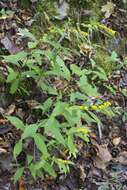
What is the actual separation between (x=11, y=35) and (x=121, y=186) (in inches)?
74.5

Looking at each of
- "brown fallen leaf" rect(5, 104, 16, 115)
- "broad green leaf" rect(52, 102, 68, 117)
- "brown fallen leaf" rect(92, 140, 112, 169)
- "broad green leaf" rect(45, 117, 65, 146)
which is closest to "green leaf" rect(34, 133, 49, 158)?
"broad green leaf" rect(45, 117, 65, 146)

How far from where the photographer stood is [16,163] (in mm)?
3729

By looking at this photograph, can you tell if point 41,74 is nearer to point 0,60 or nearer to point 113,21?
point 0,60

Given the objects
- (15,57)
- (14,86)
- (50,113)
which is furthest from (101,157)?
(15,57)

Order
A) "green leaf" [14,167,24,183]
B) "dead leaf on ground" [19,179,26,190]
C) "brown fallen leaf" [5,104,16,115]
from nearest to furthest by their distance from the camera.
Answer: "green leaf" [14,167,24,183]
"dead leaf on ground" [19,179,26,190]
"brown fallen leaf" [5,104,16,115]

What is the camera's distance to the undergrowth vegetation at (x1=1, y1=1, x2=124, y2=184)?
3.50 meters

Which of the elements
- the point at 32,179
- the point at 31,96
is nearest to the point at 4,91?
the point at 31,96

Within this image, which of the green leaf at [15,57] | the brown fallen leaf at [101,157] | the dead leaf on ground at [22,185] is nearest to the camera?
the dead leaf on ground at [22,185]

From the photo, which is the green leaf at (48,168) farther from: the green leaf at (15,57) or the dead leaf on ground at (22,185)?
the green leaf at (15,57)

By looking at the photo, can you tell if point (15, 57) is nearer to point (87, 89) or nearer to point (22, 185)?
point (87, 89)

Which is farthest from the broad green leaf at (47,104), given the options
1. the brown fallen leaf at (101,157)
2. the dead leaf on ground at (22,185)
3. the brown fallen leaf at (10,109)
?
the brown fallen leaf at (101,157)

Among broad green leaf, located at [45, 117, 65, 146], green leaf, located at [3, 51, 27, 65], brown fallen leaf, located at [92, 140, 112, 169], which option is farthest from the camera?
brown fallen leaf, located at [92, 140, 112, 169]

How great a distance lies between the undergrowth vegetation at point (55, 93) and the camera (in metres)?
3.50

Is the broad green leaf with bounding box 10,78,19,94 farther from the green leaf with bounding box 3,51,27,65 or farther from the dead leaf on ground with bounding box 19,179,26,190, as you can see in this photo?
the dead leaf on ground with bounding box 19,179,26,190
